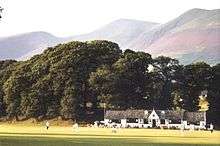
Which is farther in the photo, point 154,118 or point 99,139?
point 154,118

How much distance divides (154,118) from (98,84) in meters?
11.7

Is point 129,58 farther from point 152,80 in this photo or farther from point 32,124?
point 32,124

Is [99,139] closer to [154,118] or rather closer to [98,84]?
[98,84]

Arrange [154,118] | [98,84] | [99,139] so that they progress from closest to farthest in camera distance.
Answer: [99,139] → [98,84] → [154,118]

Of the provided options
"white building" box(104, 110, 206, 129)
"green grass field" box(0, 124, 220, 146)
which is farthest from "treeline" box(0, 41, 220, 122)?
"green grass field" box(0, 124, 220, 146)

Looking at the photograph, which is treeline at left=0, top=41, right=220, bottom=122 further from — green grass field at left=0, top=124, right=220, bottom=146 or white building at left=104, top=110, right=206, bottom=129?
green grass field at left=0, top=124, right=220, bottom=146

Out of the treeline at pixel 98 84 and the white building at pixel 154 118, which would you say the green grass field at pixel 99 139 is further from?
the treeline at pixel 98 84

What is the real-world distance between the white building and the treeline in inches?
98.9

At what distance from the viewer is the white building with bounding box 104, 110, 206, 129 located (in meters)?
100

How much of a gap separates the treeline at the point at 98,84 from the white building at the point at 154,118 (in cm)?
251

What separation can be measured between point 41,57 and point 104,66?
1610 centimetres

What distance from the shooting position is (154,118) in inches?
4173

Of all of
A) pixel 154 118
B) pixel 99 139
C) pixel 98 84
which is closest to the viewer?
pixel 99 139

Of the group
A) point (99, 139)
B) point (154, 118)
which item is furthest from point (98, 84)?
point (99, 139)
